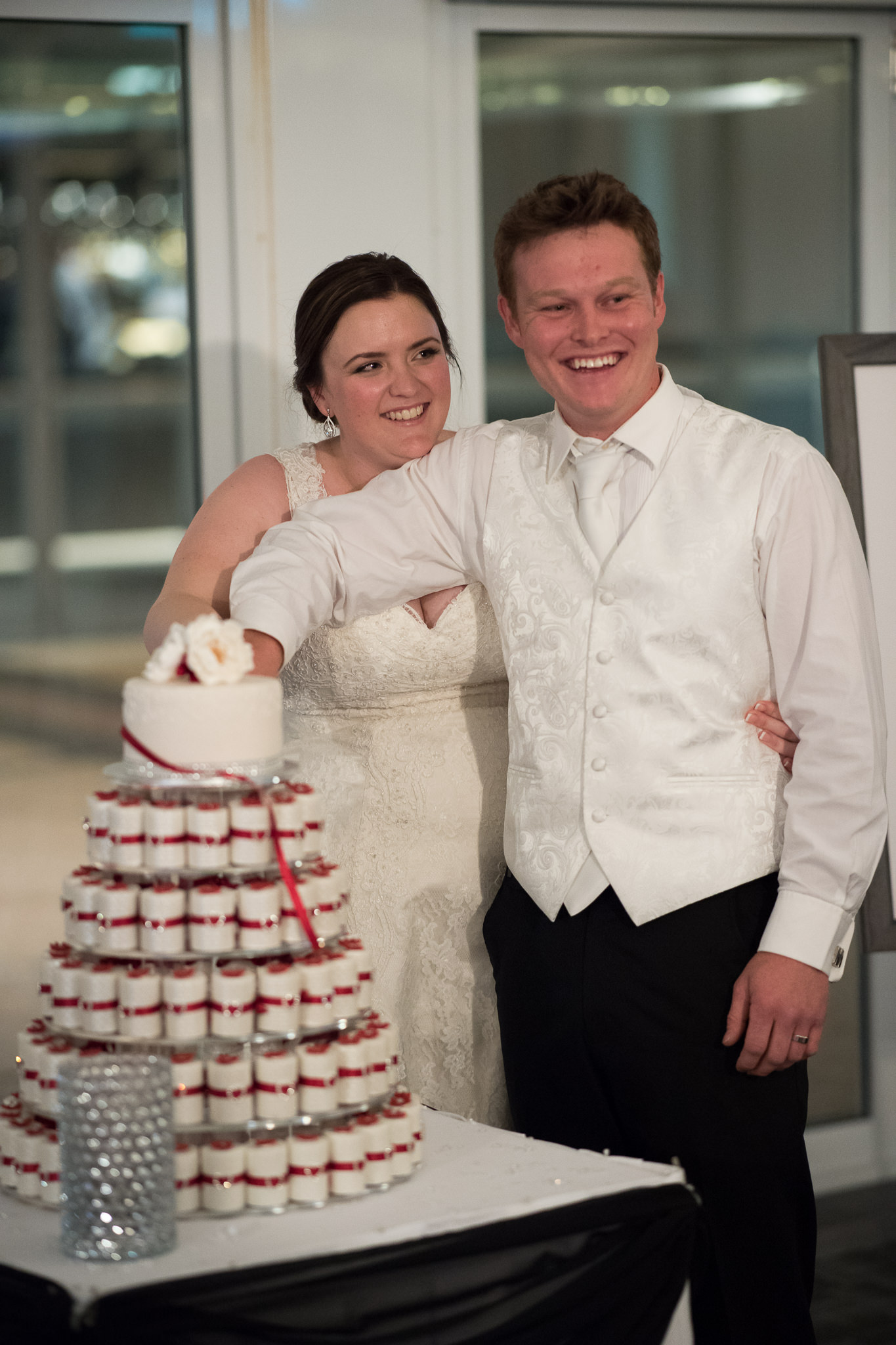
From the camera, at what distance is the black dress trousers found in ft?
6.21

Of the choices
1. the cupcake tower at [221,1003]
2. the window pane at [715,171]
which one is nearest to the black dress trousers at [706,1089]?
the cupcake tower at [221,1003]

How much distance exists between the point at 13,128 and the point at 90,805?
2.30m

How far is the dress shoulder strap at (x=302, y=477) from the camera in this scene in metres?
2.36

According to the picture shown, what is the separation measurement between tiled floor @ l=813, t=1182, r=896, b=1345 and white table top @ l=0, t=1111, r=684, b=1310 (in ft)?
4.71

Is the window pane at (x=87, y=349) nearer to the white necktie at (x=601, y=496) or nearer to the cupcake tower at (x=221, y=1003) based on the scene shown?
the white necktie at (x=601, y=496)

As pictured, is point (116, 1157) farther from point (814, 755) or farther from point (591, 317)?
point (591, 317)

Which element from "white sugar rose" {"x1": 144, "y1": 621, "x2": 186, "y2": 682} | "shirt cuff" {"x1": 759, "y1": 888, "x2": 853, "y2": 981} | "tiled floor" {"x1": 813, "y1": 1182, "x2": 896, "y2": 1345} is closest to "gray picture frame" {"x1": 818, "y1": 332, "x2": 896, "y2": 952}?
"tiled floor" {"x1": 813, "y1": 1182, "x2": 896, "y2": 1345}

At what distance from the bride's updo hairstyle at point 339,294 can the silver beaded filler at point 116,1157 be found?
1.33 metres

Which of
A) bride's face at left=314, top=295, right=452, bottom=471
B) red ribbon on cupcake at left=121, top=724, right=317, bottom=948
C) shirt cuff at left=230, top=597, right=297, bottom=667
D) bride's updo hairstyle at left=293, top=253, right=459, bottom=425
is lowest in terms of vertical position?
red ribbon on cupcake at left=121, top=724, right=317, bottom=948

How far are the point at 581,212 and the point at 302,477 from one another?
70 centimetres

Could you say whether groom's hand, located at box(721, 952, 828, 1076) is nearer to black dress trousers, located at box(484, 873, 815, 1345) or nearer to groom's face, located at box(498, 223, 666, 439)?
black dress trousers, located at box(484, 873, 815, 1345)

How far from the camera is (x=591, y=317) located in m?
1.90

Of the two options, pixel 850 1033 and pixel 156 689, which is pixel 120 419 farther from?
pixel 850 1033

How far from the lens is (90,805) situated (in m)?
1.52
